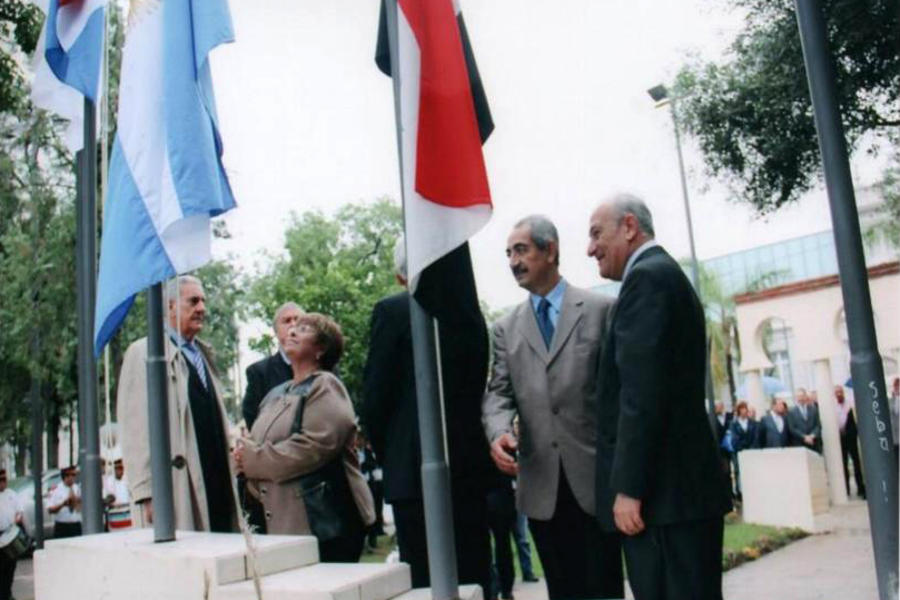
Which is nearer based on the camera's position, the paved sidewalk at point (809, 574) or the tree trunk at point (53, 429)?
the paved sidewalk at point (809, 574)

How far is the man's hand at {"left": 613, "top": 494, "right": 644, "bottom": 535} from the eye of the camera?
3348 millimetres

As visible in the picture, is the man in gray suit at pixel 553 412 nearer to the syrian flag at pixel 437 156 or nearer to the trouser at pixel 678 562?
the trouser at pixel 678 562

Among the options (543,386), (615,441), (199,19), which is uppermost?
(199,19)

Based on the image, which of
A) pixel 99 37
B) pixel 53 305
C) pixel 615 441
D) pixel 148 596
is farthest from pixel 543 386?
pixel 53 305

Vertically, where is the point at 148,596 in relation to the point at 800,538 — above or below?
above

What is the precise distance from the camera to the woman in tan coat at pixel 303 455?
4543 mm

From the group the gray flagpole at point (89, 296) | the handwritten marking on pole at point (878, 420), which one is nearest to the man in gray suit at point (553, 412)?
the handwritten marking on pole at point (878, 420)

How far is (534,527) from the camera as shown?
13.3 feet

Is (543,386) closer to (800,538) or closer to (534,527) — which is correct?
(534,527)

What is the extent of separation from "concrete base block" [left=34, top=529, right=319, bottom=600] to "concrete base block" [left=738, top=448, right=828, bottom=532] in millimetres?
11255

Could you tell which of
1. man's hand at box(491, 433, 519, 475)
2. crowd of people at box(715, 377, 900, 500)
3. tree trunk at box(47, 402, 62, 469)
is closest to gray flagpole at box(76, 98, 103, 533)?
man's hand at box(491, 433, 519, 475)

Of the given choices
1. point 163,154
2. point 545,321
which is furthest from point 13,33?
point 545,321

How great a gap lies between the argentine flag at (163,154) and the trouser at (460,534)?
1.49m

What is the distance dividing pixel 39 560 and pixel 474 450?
6.29 feet
